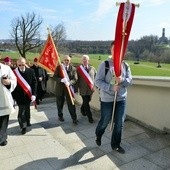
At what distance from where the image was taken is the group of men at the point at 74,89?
459 cm

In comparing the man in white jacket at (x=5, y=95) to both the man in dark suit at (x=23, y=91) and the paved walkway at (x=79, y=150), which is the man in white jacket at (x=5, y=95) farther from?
the man in dark suit at (x=23, y=91)

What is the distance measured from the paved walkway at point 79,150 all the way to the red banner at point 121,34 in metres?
1.47

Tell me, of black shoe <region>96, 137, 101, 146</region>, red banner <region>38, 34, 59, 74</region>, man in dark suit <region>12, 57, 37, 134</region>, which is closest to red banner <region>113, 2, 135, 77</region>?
black shoe <region>96, 137, 101, 146</region>

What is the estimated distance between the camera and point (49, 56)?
7.63 metres

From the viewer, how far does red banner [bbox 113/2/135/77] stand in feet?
14.1

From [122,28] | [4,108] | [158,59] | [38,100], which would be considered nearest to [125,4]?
[122,28]

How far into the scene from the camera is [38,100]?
33.7 ft

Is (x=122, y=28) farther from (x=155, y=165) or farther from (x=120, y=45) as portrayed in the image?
(x=155, y=165)

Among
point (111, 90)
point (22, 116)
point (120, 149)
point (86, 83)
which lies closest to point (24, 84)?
point (22, 116)

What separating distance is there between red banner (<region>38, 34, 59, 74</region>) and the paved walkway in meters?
1.83

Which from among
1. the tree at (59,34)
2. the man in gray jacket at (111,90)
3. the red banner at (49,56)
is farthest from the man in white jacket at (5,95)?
the tree at (59,34)

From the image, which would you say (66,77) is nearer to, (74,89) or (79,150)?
(74,89)

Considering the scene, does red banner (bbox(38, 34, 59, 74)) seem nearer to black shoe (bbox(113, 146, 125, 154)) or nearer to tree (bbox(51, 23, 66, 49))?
black shoe (bbox(113, 146, 125, 154))

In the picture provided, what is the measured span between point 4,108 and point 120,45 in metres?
2.32
